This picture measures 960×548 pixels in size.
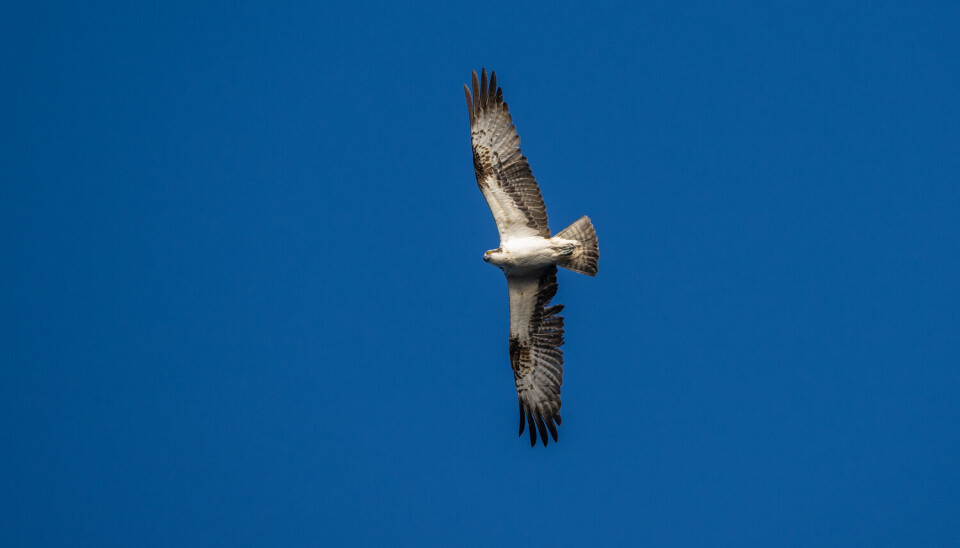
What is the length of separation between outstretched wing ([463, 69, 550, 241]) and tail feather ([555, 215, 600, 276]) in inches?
11.0

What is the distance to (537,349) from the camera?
13.5 m

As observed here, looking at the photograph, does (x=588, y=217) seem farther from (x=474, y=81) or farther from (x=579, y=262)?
(x=474, y=81)

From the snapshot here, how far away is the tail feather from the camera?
1280cm

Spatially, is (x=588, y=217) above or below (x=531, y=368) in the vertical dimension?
above

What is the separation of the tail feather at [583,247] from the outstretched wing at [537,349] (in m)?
0.31

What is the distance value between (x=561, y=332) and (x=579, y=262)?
3.16ft

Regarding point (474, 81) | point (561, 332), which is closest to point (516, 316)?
point (561, 332)

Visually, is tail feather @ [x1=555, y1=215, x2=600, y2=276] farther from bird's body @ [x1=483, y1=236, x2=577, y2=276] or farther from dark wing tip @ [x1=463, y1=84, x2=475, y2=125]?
dark wing tip @ [x1=463, y1=84, x2=475, y2=125]

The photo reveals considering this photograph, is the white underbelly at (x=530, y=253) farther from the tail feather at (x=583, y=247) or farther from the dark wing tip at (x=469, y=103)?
the dark wing tip at (x=469, y=103)

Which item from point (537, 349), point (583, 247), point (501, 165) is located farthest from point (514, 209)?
point (537, 349)

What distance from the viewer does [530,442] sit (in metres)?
13.8

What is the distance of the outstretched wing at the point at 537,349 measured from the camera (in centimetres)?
1318

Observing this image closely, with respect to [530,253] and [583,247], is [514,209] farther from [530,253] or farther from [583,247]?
[583,247]

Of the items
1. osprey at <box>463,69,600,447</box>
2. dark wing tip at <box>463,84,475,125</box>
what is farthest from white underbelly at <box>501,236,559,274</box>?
dark wing tip at <box>463,84,475,125</box>
